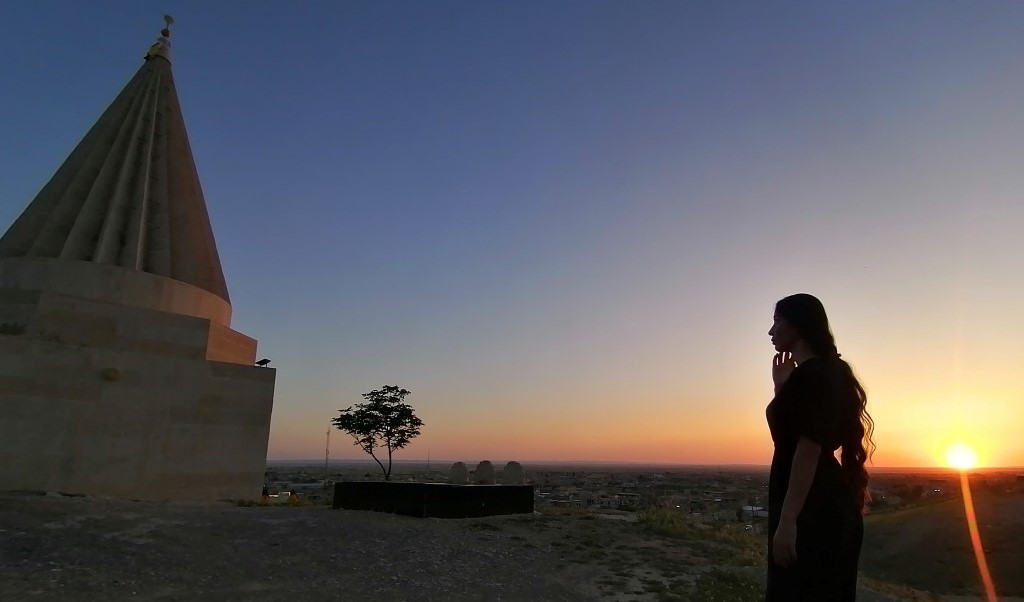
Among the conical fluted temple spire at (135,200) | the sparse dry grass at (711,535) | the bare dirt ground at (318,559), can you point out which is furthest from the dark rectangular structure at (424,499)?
the conical fluted temple spire at (135,200)

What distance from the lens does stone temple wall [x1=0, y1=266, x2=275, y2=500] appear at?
37.3 ft

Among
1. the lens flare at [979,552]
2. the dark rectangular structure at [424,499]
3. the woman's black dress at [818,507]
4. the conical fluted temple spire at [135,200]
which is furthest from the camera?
the lens flare at [979,552]

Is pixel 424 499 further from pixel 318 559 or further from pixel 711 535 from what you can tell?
pixel 711 535

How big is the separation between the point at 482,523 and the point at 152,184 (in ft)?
41.1

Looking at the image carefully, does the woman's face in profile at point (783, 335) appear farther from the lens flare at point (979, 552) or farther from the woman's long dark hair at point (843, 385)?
the lens flare at point (979, 552)

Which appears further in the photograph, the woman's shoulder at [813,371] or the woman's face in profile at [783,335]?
the woman's face in profile at [783,335]

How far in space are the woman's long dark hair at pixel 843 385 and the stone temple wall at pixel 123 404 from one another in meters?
13.3

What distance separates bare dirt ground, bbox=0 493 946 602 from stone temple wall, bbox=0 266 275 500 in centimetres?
117

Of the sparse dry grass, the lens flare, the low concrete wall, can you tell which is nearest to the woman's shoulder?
the sparse dry grass

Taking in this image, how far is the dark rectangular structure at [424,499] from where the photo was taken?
492 inches

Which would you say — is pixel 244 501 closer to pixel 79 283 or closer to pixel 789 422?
pixel 79 283

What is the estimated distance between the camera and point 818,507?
2.49 metres

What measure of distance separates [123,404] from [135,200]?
5.84 m

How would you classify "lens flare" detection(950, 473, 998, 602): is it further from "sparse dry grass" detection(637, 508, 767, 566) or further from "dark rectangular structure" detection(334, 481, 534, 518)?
"dark rectangular structure" detection(334, 481, 534, 518)
